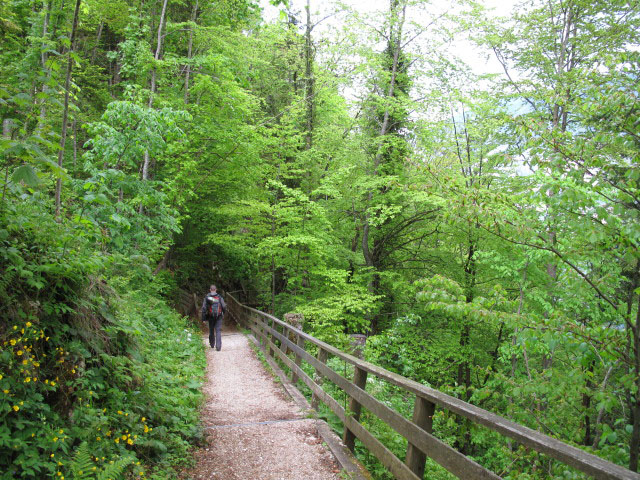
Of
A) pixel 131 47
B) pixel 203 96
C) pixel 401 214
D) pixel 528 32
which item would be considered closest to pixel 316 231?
pixel 401 214

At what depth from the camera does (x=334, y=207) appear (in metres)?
16.0

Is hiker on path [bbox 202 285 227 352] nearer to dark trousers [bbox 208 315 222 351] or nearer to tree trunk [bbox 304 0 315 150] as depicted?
dark trousers [bbox 208 315 222 351]

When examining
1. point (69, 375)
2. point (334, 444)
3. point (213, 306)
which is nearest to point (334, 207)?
point (213, 306)

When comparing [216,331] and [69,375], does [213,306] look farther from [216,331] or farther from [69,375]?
[69,375]

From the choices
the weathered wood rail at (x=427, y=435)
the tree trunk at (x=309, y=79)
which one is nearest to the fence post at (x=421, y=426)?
the weathered wood rail at (x=427, y=435)

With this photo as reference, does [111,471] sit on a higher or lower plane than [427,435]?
lower

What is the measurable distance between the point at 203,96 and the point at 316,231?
6.30m

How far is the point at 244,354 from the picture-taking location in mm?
10734

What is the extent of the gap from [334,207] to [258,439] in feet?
39.8

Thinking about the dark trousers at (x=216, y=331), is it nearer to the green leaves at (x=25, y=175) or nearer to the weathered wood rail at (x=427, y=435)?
the weathered wood rail at (x=427, y=435)

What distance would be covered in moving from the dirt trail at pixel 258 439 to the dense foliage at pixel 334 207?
0.44 meters

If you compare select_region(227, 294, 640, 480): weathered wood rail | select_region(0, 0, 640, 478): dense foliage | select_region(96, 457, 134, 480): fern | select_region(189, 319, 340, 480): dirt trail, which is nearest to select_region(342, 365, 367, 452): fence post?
select_region(227, 294, 640, 480): weathered wood rail

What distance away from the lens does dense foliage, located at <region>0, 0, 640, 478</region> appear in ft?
10.5

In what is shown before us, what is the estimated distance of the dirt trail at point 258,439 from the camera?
12.6 ft
